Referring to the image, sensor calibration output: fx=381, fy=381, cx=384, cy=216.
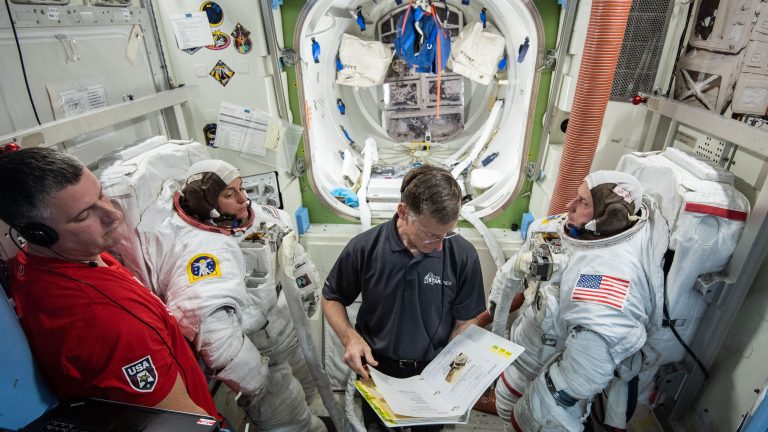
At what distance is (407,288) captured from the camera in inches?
67.6

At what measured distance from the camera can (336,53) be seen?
4129 mm

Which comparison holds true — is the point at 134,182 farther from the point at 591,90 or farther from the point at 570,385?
the point at 591,90

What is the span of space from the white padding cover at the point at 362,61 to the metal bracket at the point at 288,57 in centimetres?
142

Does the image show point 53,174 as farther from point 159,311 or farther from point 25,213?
point 159,311

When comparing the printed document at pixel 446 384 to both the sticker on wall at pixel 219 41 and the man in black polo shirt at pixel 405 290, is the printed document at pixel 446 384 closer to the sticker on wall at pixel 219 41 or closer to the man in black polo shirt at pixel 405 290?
the man in black polo shirt at pixel 405 290

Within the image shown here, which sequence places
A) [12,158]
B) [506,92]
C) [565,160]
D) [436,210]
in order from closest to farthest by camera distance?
[12,158]
[436,210]
[565,160]
[506,92]

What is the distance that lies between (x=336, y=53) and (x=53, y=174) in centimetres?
342

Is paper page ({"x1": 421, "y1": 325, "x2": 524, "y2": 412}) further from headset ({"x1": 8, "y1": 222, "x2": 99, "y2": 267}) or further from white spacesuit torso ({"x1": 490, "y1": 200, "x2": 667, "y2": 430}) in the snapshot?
headset ({"x1": 8, "y1": 222, "x2": 99, "y2": 267})

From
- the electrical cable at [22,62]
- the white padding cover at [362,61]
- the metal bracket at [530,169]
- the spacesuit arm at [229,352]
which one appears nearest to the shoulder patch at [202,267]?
the spacesuit arm at [229,352]

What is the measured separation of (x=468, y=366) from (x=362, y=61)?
349 cm

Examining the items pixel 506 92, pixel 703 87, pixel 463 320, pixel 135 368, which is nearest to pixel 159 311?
pixel 135 368

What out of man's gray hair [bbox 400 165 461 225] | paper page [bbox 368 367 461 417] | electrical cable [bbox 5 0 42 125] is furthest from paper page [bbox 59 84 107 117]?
paper page [bbox 368 367 461 417]

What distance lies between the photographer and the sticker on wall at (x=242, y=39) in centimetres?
245

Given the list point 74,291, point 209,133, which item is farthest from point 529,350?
point 209,133
